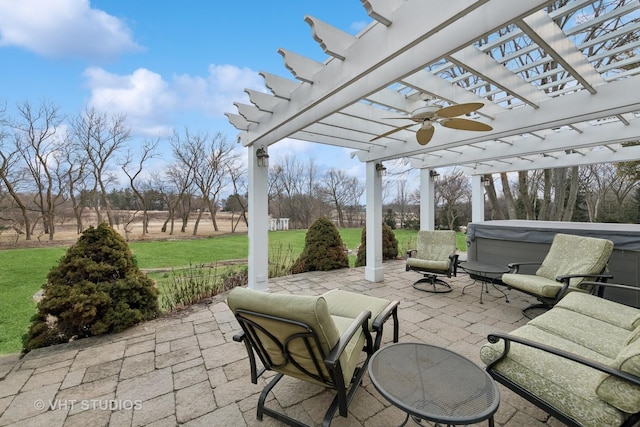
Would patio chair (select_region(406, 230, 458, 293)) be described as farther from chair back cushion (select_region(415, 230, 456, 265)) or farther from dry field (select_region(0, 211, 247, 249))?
dry field (select_region(0, 211, 247, 249))

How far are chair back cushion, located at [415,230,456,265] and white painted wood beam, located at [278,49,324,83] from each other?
3955 mm

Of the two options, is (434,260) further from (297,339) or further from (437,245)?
(297,339)

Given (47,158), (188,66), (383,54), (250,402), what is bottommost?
(250,402)

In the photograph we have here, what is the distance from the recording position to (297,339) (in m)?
1.60

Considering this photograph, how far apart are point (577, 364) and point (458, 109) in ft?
6.75

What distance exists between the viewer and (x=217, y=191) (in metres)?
13.5

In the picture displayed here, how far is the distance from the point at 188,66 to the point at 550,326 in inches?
292

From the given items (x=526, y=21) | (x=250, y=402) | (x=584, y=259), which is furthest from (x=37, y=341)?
(x=584, y=259)

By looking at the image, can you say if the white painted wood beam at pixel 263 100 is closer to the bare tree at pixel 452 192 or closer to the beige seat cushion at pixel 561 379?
the beige seat cushion at pixel 561 379

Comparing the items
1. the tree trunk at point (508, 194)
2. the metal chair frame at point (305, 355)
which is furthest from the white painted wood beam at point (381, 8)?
the tree trunk at point (508, 194)

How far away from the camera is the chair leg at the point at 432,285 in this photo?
4.72 meters

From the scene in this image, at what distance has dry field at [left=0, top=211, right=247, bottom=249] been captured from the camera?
9.02 m

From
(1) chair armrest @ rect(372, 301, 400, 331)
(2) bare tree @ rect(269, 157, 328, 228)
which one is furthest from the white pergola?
(2) bare tree @ rect(269, 157, 328, 228)

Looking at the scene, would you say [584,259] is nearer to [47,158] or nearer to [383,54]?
[383,54]
